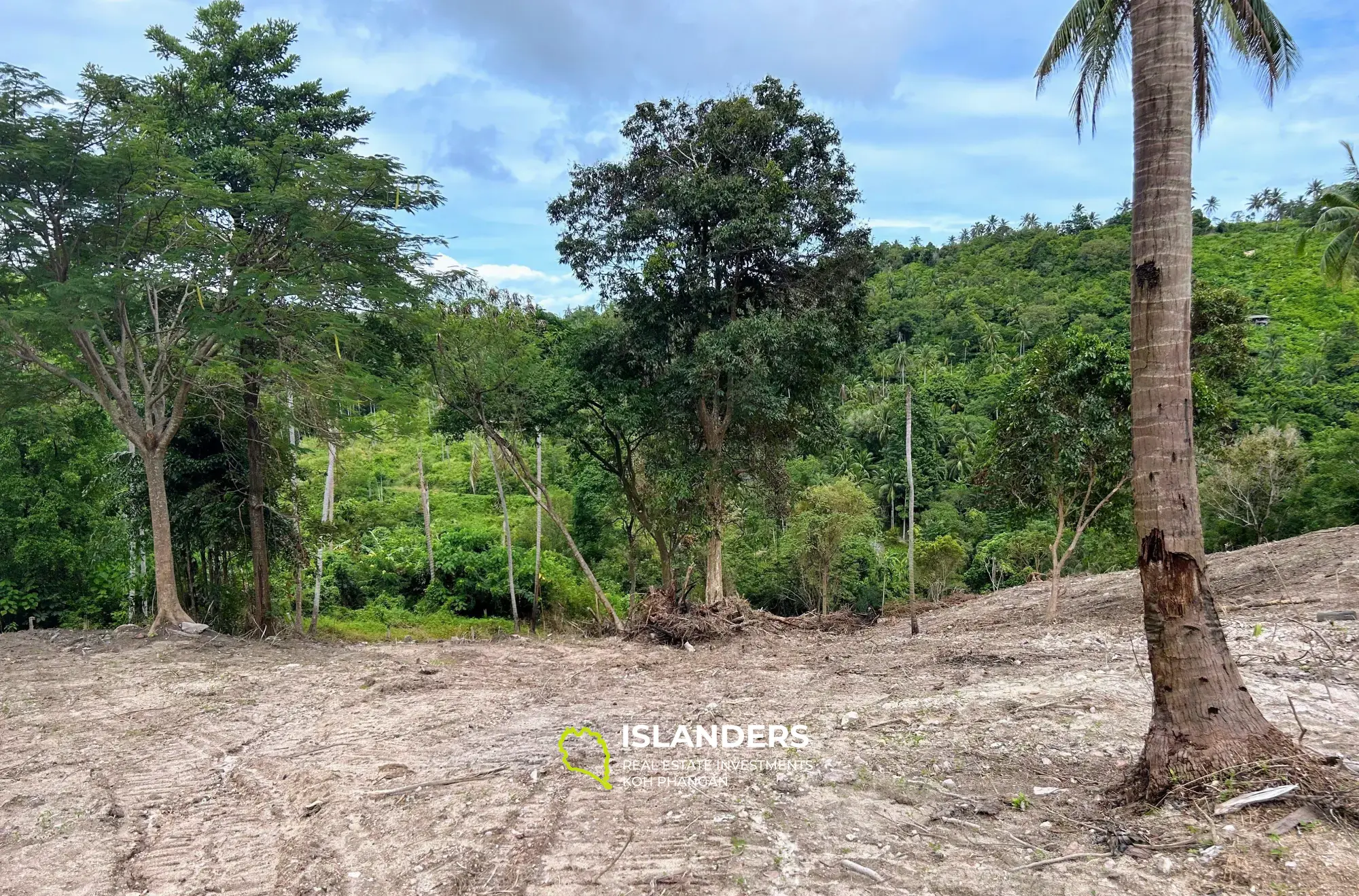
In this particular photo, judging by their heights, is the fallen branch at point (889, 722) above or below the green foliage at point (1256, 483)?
below

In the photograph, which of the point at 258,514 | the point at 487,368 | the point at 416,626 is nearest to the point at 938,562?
the point at 416,626

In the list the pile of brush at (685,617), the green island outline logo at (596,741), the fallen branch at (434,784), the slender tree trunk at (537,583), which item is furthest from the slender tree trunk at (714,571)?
the fallen branch at (434,784)

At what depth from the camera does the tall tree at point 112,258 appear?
27.7ft

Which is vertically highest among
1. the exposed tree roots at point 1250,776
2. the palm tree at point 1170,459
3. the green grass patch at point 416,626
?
the palm tree at point 1170,459

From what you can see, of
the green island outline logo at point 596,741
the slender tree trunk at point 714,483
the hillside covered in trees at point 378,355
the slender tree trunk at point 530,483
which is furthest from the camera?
the slender tree trunk at point 714,483

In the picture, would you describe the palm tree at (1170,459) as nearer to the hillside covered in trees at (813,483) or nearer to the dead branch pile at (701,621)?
the hillside covered in trees at (813,483)

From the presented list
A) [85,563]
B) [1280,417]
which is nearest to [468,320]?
→ [85,563]

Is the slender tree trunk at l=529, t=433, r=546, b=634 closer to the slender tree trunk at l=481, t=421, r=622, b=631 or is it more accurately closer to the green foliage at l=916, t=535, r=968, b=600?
the slender tree trunk at l=481, t=421, r=622, b=631

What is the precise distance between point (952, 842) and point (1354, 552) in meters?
9.72

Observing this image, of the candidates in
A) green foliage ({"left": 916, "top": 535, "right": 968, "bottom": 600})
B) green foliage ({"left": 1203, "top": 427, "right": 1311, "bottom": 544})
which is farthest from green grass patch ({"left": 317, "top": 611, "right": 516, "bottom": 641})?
green foliage ({"left": 1203, "top": 427, "right": 1311, "bottom": 544})

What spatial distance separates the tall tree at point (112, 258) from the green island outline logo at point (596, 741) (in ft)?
23.2

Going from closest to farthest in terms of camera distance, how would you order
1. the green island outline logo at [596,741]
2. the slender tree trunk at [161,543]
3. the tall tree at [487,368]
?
the green island outline logo at [596,741]
the slender tree trunk at [161,543]
the tall tree at [487,368]

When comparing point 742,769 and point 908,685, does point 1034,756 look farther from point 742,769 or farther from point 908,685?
point 908,685

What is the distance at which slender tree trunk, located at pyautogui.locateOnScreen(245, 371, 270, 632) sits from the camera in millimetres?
11984
